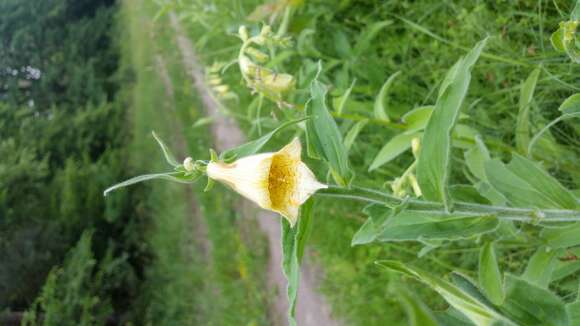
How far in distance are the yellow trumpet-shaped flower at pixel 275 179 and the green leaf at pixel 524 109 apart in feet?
1.92

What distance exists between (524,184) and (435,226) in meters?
0.20

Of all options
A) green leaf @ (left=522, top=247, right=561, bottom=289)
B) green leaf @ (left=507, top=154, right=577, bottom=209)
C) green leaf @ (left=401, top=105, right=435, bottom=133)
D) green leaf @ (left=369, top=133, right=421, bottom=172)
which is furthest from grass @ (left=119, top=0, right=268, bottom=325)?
green leaf @ (left=507, top=154, right=577, bottom=209)

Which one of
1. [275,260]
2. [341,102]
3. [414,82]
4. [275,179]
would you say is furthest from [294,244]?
[275,260]

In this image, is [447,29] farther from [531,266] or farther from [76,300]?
[76,300]

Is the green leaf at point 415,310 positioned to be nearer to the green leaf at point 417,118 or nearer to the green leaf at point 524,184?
the green leaf at point 524,184

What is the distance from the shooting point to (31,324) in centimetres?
272

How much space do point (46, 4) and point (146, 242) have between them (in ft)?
10.9

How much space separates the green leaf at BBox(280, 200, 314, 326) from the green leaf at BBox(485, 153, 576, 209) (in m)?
0.32

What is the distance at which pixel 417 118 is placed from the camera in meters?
1.06

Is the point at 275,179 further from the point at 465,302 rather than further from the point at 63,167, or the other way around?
the point at 63,167

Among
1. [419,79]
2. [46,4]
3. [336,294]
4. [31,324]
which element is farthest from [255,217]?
[46,4]

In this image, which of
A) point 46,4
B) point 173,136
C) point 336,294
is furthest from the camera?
point 46,4

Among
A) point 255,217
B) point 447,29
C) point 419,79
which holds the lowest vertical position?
point 255,217

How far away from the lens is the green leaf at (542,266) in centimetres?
87
